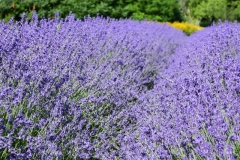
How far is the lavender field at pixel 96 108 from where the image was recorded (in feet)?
7.43

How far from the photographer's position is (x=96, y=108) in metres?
3.29

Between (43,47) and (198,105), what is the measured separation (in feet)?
4.96

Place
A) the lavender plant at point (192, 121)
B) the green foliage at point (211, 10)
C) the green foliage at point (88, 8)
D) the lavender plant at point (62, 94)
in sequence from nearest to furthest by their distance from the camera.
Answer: the lavender plant at point (192, 121) → the lavender plant at point (62, 94) → the green foliage at point (88, 8) → the green foliage at point (211, 10)

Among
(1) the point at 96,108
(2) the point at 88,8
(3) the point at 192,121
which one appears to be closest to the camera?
(3) the point at 192,121

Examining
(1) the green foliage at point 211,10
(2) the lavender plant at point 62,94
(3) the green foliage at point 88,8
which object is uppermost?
(2) the lavender plant at point 62,94

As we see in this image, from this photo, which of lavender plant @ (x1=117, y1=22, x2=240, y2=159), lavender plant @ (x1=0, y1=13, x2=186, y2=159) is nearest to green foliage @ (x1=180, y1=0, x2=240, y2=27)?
lavender plant @ (x1=0, y1=13, x2=186, y2=159)

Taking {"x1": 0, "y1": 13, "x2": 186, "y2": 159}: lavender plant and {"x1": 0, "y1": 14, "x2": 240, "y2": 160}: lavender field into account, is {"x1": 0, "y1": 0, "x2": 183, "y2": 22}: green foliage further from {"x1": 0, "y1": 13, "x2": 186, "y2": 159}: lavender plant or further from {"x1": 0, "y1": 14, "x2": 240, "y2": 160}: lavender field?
{"x1": 0, "y1": 14, "x2": 240, "y2": 160}: lavender field

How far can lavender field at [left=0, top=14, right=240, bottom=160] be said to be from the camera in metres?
2.27

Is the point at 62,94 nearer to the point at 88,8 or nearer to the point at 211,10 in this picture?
the point at 88,8

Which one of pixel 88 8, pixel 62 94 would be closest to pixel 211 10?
pixel 88 8

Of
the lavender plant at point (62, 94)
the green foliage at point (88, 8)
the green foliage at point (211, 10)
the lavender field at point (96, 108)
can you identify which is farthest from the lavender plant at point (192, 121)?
the green foliage at point (211, 10)

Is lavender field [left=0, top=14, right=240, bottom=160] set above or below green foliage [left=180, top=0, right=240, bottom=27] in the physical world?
above

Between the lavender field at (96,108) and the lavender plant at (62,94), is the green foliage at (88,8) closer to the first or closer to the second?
the lavender plant at (62,94)

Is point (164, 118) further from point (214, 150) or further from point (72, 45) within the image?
point (72, 45)
